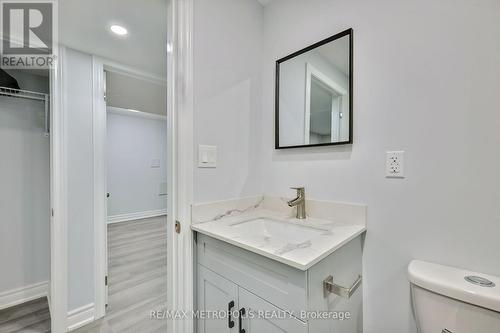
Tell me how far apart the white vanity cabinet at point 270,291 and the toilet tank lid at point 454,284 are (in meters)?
0.25

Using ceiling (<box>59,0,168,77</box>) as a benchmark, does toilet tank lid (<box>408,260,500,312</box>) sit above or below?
below

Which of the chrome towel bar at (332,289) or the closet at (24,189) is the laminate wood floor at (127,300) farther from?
the chrome towel bar at (332,289)

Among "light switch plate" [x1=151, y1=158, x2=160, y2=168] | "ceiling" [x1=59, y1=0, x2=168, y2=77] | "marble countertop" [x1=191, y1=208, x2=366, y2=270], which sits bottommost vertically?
"marble countertop" [x1=191, y1=208, x2=366, y2=270]

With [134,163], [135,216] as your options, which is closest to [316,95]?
[134,163]

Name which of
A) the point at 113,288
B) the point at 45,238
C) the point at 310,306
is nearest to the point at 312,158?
the point at 310,306

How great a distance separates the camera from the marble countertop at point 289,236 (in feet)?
2.32

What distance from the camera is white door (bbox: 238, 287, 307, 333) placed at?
0.71 metres

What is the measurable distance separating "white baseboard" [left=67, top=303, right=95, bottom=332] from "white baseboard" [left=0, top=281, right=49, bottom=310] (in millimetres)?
807

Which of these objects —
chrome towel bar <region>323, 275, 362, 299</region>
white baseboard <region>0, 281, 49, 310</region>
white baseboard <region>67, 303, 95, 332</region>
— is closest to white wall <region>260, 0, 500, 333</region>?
chrome towel bar <region>323, 275, 362, 299</region>

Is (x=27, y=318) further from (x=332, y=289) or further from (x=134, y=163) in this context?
(x=134, y=163)

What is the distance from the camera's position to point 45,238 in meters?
2.16

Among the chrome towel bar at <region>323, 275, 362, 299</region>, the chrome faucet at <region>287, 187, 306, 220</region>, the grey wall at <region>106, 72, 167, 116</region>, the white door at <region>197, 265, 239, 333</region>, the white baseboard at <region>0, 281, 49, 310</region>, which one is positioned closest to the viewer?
the chrome towel bar at <region>323, 275, 362, 299</region>

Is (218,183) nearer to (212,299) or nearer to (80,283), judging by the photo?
(212,299)

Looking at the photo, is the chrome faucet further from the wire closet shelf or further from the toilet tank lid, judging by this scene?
the wire closet shelf
